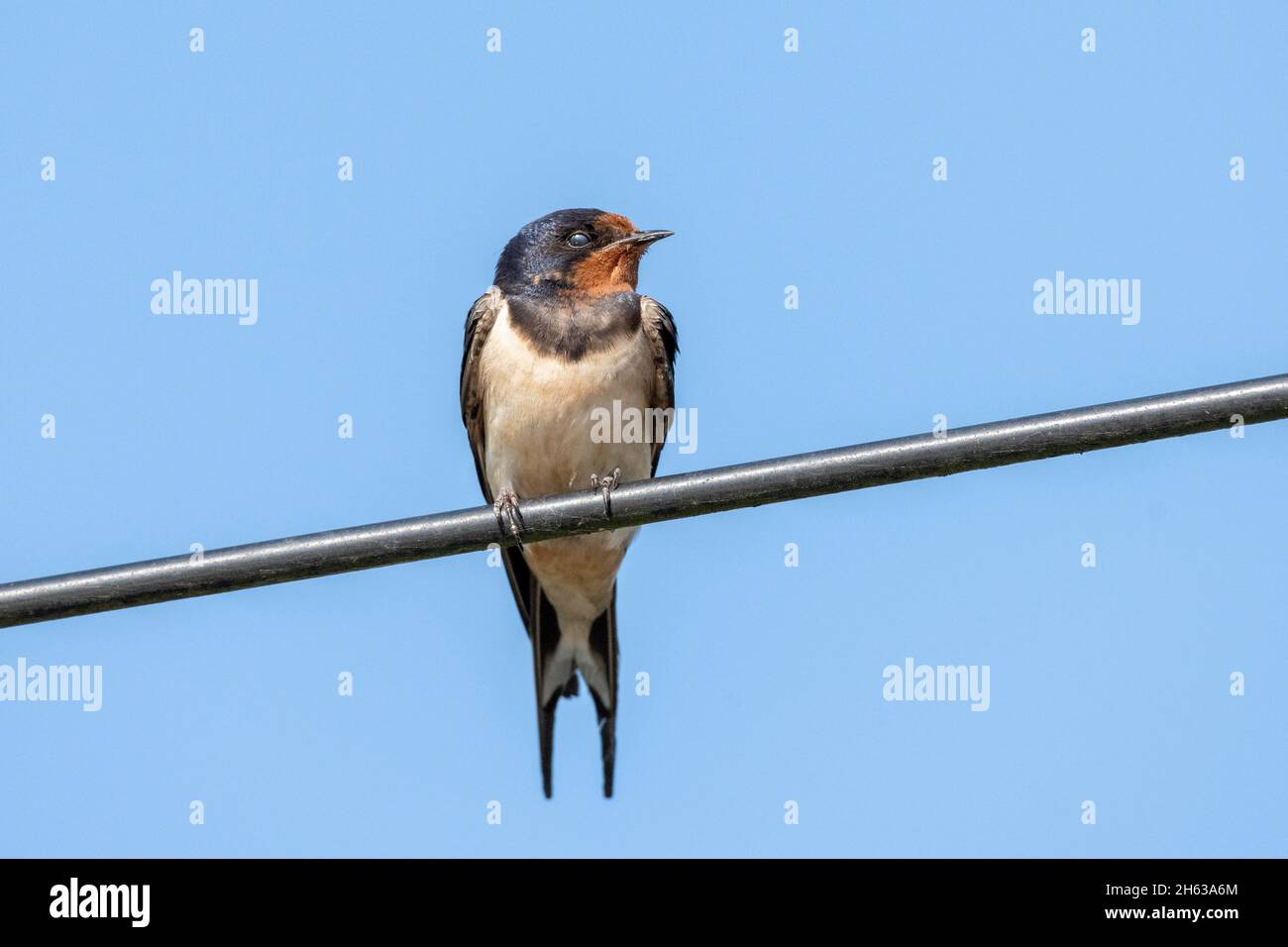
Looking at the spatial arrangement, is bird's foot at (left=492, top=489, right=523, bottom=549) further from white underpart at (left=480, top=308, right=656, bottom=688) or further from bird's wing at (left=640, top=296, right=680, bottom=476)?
bird's wing at (left=640, top=296, right=680, bottom=476)

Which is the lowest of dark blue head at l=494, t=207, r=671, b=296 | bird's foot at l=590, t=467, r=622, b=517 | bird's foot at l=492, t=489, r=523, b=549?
bird's foot at l=492, t=489, r=523, b=549

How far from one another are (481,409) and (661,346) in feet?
2.98

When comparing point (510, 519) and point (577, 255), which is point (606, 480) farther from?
point (510, 519)

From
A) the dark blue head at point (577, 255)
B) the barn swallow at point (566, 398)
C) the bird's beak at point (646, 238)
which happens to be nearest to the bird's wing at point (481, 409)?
the barn swallow at point (566, 398)

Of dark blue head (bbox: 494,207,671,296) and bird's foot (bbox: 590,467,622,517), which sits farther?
dark blue head (bbox: 494,207,671,296)

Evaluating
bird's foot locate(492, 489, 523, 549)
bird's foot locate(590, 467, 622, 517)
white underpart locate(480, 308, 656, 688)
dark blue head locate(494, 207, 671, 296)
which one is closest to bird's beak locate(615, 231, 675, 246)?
dark blue head locate(494, 207, 671, 296)

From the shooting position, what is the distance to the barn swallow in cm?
751

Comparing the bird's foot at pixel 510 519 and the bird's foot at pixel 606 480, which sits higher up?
the bird's foot at pixel 606 480

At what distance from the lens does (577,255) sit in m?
8.04

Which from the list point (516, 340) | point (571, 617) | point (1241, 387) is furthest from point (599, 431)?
point (1241, 387)

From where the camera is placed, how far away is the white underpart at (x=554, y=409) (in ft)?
24.5

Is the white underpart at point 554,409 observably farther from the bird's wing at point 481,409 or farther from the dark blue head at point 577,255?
the dark blue head at point 577,255

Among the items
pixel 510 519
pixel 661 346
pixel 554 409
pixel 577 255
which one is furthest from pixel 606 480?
pixel 510 519

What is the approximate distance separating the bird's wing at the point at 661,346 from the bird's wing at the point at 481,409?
68cm
